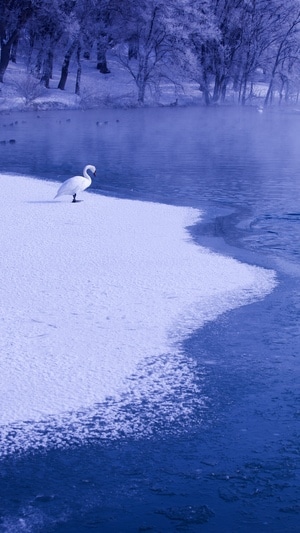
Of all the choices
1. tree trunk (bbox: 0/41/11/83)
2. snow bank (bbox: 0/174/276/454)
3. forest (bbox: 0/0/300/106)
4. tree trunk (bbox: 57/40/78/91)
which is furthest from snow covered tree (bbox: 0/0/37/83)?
snow bank (bbox: 0/174/276/454)

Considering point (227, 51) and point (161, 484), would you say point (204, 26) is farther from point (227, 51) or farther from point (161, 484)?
point (161, 484)

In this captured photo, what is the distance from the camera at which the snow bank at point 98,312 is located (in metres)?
6.00

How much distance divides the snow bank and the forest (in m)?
39.2

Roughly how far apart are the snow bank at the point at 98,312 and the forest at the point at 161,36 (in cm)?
3921

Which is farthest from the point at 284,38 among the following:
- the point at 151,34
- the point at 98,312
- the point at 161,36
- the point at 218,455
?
the point at 218,455

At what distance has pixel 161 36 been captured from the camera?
179 feet

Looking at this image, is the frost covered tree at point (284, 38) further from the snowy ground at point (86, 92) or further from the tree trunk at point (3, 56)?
the tree trunk at point (3, 56)

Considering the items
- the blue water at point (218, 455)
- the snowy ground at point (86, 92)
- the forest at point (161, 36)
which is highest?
the forest at point (161, 36)

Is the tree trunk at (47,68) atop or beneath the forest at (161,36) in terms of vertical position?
beneath

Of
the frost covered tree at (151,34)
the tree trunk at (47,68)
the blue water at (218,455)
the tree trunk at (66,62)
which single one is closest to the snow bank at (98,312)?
the blue water at (218,455)

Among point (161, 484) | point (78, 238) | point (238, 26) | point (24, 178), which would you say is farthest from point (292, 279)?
point (238, 26)

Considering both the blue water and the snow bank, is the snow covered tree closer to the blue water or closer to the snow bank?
the snow bank

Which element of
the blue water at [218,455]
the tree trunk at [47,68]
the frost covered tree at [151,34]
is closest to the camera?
the blue water at [218,455]

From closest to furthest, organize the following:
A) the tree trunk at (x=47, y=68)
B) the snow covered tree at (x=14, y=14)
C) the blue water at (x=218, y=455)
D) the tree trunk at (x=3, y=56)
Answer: the blue water at (x=218, y=455), the snow covered tree at (x=14, y=14), the tree trunk at (x=3, y=56), the tree trunk at (x=47, y=68)
